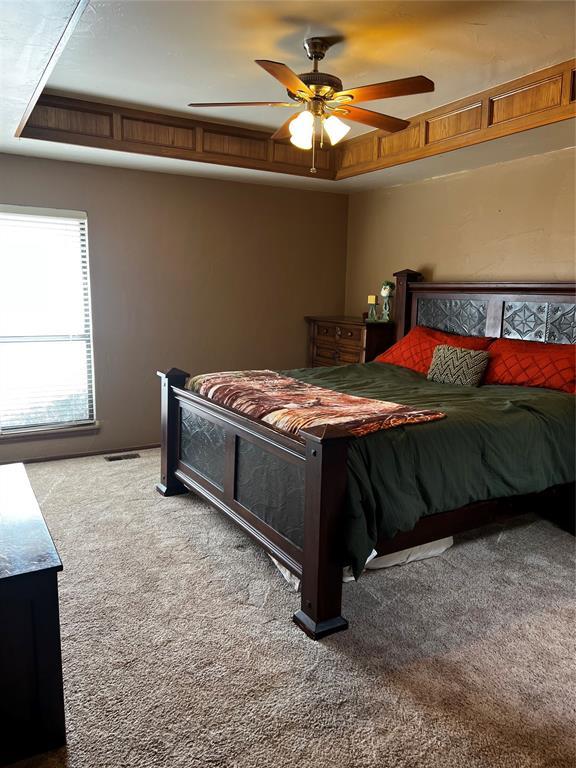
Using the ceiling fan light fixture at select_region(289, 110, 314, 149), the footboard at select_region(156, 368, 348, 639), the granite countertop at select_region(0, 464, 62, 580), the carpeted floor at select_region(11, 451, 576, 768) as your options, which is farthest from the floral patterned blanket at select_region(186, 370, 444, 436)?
the ceiling fan light fixture at select_region(289, 110, 314, 149)

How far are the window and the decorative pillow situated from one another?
273 cm

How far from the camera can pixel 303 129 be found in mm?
2889

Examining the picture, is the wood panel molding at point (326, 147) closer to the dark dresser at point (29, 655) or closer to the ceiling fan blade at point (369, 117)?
the ceiling fan blade at point (369, 117)

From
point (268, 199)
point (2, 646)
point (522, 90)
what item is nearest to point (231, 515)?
point (2, 646)

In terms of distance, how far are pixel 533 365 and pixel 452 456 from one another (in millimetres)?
1307

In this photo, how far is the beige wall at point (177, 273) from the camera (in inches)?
175

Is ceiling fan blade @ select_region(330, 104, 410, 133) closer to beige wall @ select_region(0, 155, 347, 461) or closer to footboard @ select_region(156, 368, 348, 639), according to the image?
footboard @ select_region(156, 368, 348, 639)

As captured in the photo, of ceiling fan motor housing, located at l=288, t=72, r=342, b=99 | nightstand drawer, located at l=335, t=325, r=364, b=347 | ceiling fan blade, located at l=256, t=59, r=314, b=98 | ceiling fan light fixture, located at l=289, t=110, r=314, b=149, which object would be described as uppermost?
ceiling fan motor housing, located at l=288, t=72, r=342, b=99

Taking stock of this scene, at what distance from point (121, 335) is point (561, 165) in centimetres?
348

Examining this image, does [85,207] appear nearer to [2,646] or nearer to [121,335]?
[121,335]

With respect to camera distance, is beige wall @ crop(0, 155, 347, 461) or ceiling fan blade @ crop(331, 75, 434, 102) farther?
beige wall @ crop(0, 155, 347, 461)

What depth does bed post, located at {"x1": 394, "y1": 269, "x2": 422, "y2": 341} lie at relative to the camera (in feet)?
15.8

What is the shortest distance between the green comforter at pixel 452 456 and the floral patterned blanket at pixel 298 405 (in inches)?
3.3

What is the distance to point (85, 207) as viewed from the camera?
14.5 ft
